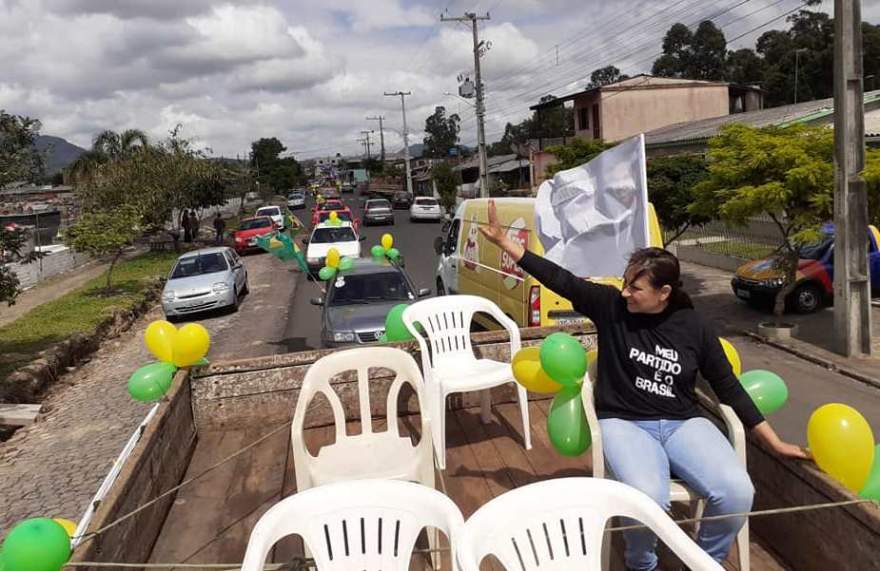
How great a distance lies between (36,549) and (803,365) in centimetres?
1014

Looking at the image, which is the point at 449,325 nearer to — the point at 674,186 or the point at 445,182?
the point at 674,186

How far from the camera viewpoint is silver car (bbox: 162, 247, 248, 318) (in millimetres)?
15078

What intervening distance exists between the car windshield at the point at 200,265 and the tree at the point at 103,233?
2877 mm

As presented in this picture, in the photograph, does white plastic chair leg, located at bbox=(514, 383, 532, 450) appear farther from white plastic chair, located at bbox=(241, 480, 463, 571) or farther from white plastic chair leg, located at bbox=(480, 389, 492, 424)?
white plastic chair, located at bbox=(241, 480, 463, 571)

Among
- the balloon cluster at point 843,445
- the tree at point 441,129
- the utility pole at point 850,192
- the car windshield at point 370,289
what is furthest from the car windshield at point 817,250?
the tree at point 441,129

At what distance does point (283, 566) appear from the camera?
8.11 ft

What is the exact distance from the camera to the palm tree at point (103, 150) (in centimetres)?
3436

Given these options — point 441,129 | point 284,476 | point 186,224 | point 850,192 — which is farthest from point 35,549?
point 441,129

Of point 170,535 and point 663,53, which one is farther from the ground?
point 663,53

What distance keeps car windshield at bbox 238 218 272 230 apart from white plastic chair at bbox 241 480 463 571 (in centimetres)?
2604

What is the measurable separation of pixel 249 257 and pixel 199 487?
24009 millimetres

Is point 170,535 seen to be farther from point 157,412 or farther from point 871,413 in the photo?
point 871,413

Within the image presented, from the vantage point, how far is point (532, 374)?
3846 mm

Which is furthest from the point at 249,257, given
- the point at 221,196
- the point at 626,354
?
the point at 626,354
